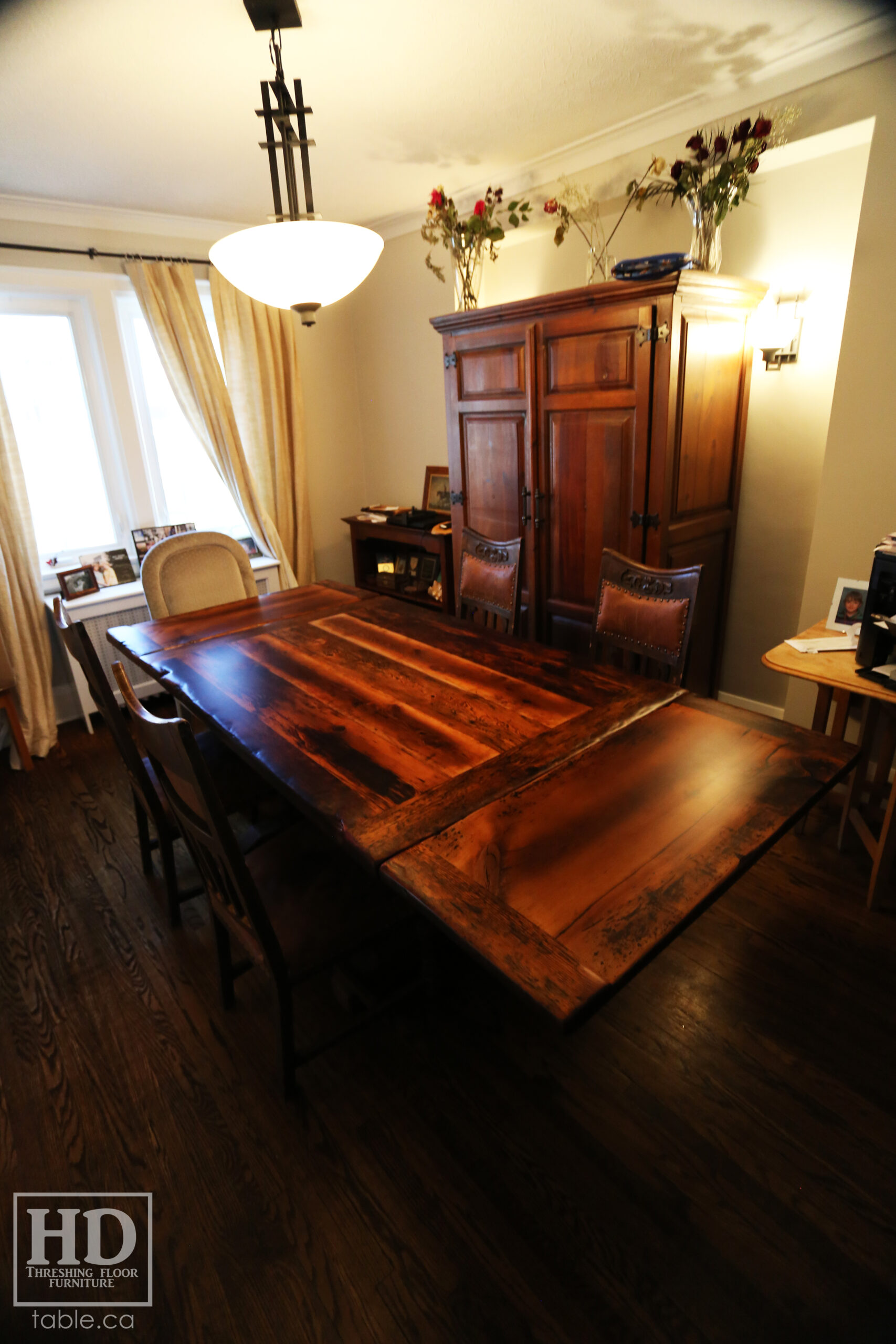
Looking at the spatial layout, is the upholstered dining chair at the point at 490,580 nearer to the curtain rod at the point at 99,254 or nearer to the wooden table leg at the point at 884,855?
the wooden table leg at the point at 884,855

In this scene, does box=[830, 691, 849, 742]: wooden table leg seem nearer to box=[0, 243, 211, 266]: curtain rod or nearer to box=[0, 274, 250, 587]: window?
box=[0, 274, 250, 587]: window

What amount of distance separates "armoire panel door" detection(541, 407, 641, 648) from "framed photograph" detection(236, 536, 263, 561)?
209 centimetres

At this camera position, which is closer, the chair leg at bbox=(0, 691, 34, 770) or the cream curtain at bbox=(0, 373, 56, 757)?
the chair leg at bbox=(0, 691, 34, 770)

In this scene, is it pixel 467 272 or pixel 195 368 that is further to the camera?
pixel 195 368

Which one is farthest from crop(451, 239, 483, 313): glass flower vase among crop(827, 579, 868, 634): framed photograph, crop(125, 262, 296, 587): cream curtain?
crop(827, 579, 868, 634): framed photograph

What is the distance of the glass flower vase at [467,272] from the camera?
2988 millimetres

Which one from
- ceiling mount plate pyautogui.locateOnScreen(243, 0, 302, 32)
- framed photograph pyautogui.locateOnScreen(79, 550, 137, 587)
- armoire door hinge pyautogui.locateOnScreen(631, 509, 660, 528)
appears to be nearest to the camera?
ceiling mount plate pyautogui.locateOnScreen(243, 0, 302, 32)

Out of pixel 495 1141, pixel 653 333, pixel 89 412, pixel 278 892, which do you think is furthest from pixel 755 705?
pixel 89 412

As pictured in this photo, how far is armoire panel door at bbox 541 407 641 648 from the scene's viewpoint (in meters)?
2.57

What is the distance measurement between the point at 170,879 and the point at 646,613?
1674 mm

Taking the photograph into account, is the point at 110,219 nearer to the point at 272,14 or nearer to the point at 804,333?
the point at 272,14

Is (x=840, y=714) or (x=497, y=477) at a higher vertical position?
(x=497, y=477)

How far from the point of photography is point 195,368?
3676 millimetres

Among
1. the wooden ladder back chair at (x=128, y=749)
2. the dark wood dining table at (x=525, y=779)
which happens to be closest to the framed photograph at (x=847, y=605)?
the dark wood dining table at (x=525, y=779)
